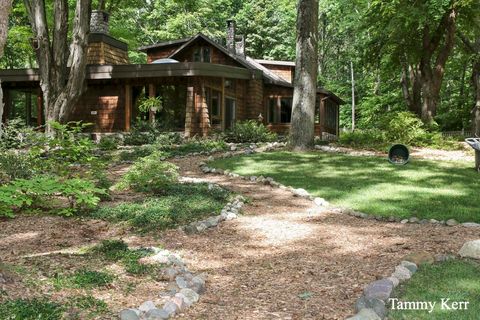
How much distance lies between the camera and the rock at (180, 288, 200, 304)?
3.78m

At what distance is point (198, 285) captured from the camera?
4074 millimetres

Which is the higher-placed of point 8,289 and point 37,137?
point 37,137

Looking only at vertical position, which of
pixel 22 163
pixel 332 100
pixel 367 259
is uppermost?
pixel 332 100

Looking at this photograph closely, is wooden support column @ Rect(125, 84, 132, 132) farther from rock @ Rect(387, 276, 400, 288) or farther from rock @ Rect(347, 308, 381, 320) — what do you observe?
rock @ Rect(347, 308, 381, 320)

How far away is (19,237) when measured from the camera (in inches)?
215

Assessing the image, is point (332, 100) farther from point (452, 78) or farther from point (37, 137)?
point (37, 137)

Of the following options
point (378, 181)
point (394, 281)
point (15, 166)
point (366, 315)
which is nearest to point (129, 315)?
point (366, 315)

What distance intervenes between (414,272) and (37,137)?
579 centimetres

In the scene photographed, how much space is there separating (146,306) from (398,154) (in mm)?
9749

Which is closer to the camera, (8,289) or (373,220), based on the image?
(8,289)

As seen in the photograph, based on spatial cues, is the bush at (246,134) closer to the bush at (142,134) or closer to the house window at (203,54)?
the bush at (142,134)

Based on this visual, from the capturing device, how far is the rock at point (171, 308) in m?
3.44

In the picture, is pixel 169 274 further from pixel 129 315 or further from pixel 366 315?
pixel 366 315

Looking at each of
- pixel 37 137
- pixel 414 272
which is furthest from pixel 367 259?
pixel 37 137
